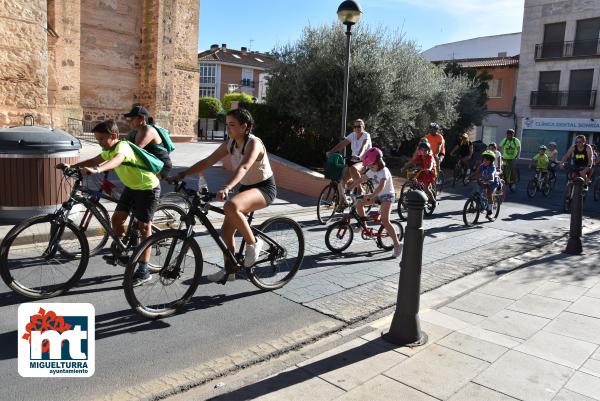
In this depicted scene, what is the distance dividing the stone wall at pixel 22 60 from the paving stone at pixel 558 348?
1169 centimetres

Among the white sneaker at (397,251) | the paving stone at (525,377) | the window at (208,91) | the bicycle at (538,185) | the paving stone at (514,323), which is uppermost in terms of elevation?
the window at (208,91)

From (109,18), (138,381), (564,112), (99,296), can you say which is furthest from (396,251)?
(564,112)

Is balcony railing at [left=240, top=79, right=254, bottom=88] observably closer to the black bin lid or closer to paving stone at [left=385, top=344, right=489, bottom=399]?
the black bin lid

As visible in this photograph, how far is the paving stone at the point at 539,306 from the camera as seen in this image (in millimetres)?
4859

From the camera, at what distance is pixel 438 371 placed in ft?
11.6

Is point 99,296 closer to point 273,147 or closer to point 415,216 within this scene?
point 415,216

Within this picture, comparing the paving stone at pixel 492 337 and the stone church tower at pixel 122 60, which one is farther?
the stone church tower at pixel 122 60

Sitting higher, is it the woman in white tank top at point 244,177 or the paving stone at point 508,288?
the woman in white tank top at point 244,177

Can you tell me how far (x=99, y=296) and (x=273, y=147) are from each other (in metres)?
10.8

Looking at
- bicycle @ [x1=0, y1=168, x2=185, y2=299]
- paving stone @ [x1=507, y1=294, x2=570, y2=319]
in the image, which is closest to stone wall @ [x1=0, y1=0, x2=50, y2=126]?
bicycle @ [x1=0, y1=168, x2=185, y2=299]

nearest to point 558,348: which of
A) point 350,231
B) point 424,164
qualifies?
point 350,231

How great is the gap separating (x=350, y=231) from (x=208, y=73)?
62.0m

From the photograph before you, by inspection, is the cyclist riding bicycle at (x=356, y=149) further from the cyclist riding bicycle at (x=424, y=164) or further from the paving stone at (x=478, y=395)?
the paving stone at (x=478, y=395)

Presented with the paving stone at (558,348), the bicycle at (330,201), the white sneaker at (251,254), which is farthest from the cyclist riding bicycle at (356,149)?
the paving stone at (558,348)
